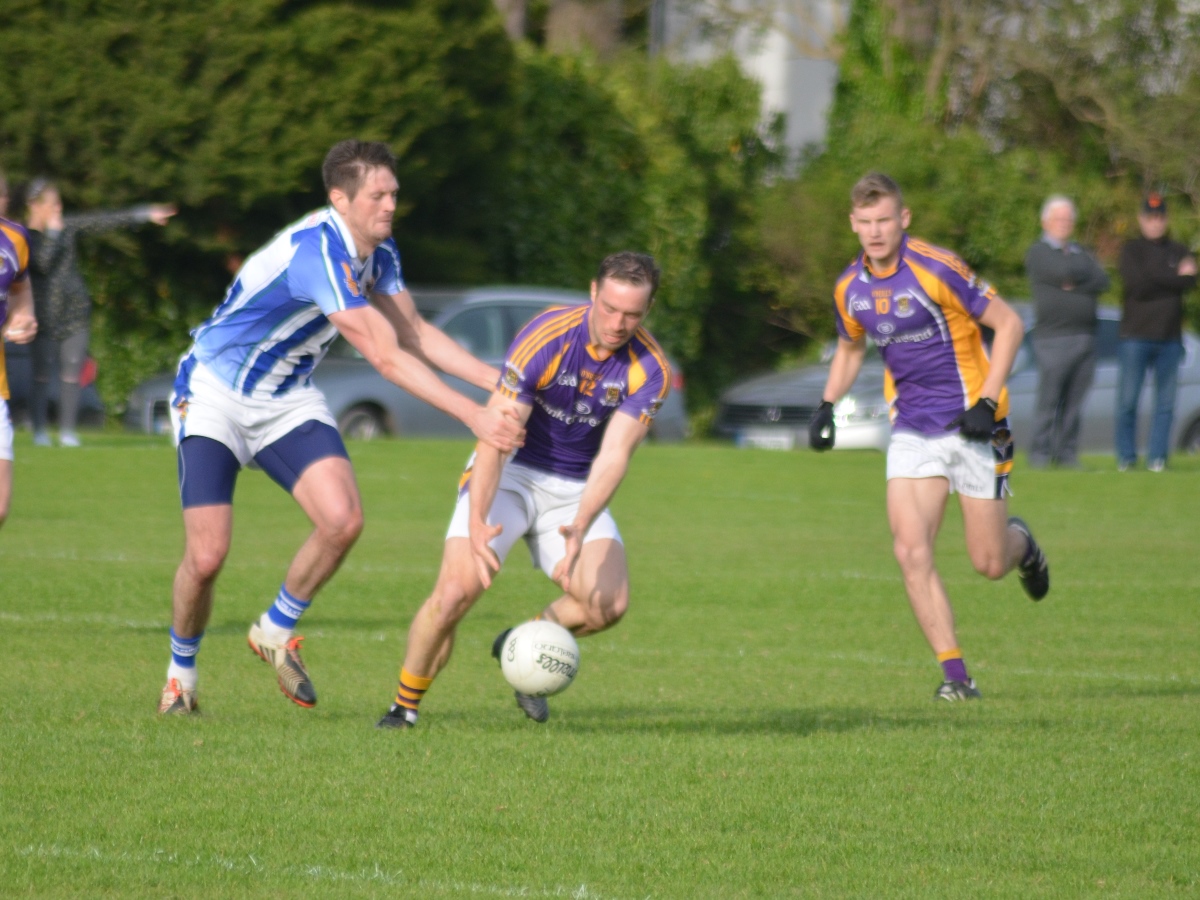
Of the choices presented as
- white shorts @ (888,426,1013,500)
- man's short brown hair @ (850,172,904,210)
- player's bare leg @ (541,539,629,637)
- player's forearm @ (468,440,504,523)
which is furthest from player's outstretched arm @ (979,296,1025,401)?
player's forearm @ (468,440,504,523)

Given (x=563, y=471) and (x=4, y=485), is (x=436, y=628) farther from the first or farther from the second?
(x=4, y=485)

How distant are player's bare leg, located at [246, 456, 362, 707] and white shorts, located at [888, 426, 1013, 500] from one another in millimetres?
2517

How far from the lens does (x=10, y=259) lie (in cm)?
793

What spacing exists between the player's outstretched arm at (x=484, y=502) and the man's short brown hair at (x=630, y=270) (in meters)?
0.62

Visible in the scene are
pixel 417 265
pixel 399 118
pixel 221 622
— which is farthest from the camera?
pixel 417 265

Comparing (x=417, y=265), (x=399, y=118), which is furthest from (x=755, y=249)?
(x=399, y=118)

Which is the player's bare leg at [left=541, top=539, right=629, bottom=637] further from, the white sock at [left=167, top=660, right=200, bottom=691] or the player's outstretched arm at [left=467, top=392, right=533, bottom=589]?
the white sock at [left=167, top=660, right=200, bottom=691]

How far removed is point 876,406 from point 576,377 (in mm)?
12928

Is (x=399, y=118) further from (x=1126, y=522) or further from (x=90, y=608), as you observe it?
(x=90, y=608)

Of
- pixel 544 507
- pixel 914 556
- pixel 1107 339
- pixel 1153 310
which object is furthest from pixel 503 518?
pixel 1107 339

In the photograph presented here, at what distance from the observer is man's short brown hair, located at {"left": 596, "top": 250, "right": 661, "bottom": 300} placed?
6750mm

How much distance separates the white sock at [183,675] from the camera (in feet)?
23.4

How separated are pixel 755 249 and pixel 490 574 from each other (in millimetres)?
26855

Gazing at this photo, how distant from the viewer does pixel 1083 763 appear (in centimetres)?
648
